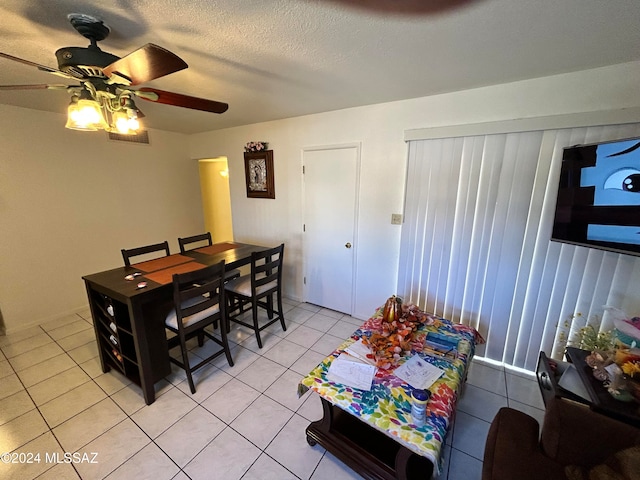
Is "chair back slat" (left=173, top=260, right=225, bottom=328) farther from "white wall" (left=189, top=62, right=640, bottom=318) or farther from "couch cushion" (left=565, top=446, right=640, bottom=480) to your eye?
"couch cushion" (left=565, top=446, right=640, bottom=480)

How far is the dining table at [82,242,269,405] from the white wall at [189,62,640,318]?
5.19 feet

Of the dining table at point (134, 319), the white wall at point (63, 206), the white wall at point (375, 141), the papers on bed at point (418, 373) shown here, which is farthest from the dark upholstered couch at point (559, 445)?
the white wall at point (63, 206)

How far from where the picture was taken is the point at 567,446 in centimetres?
105

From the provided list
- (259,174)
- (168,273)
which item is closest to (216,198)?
(259,174)

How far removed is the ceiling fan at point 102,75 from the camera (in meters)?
1.06

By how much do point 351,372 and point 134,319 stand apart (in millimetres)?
1467

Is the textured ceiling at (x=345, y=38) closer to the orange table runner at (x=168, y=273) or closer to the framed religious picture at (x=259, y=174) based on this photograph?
the framed religious picture at (x=259, y=174)

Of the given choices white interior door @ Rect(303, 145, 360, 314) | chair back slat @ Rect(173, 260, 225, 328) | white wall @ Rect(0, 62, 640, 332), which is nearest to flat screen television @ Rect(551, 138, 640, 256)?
white wall @ Rect(0, 62, 640, 332)

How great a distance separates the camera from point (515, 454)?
1.07 metres

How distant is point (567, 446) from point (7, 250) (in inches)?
181

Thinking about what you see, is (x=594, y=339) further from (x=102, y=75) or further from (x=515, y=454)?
(x=102, y=75)

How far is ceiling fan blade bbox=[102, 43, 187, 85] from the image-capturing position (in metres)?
0.99

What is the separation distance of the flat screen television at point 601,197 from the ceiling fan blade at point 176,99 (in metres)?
2.30

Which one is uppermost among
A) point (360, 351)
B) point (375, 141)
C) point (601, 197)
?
point (375, 141)
